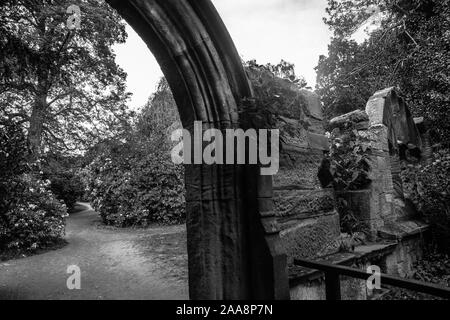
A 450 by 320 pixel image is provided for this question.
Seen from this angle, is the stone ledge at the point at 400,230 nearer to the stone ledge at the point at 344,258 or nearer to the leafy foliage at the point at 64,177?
the stone ledge at the point at 344,258

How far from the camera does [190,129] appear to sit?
196 cm

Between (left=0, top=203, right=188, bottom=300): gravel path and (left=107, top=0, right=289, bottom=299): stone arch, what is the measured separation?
1.84 meters

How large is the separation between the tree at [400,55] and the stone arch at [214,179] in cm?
479

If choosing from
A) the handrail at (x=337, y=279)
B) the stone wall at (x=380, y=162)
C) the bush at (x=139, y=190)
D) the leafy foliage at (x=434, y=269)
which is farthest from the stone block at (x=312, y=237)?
the bush at (x=139, y=190)

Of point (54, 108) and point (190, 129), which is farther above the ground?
point (54, 108)

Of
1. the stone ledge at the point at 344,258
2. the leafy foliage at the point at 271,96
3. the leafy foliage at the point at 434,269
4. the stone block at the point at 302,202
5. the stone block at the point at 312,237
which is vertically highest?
the leafy foliage at the point at 271,96

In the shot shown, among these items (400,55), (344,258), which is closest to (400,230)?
(344,258)

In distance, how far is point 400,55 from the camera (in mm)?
8906

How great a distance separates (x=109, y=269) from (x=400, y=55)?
9114 mm

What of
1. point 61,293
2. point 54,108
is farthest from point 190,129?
point 54,108

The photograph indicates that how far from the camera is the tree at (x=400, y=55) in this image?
6551 mm

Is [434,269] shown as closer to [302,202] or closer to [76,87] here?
[302,202]
